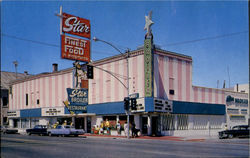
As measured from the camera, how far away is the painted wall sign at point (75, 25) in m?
35.5

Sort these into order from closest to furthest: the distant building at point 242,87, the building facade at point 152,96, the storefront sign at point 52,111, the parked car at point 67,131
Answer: the parked car at point 67,131 < the building facade at point 152,96 < the storefront sign at point 52,111 < the distant building at point 242,87

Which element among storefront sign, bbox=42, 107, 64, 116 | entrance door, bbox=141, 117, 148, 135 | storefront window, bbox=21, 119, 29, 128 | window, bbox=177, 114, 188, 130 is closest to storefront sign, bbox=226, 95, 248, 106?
window, bbox=177, 114, 188, 130

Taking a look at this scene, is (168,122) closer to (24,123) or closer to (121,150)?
(121,150)

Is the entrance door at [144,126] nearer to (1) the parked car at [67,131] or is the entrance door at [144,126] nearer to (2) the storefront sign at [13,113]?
(1) the parked car at [67,131]

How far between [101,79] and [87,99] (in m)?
4.02

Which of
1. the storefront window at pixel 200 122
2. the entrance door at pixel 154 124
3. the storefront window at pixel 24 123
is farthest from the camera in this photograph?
the storefront window at pixel 24 123

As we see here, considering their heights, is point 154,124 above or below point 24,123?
above

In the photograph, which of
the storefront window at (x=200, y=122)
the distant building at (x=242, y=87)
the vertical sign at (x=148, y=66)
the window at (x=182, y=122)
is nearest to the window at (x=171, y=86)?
the window at (x=182, y=122)

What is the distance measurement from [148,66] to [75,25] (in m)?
11.6

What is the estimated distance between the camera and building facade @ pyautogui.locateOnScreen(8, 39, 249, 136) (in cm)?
3203

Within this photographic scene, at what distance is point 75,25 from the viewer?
3656 centimetres

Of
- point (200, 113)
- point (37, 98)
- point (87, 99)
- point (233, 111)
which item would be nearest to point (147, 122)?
point (200, 113)

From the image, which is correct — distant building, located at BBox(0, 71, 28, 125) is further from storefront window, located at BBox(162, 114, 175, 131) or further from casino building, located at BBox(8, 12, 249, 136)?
storefront window, located at BBox(162, 114, 175, 131)

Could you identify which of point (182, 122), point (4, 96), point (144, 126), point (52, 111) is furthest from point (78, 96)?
point (4, 96)
